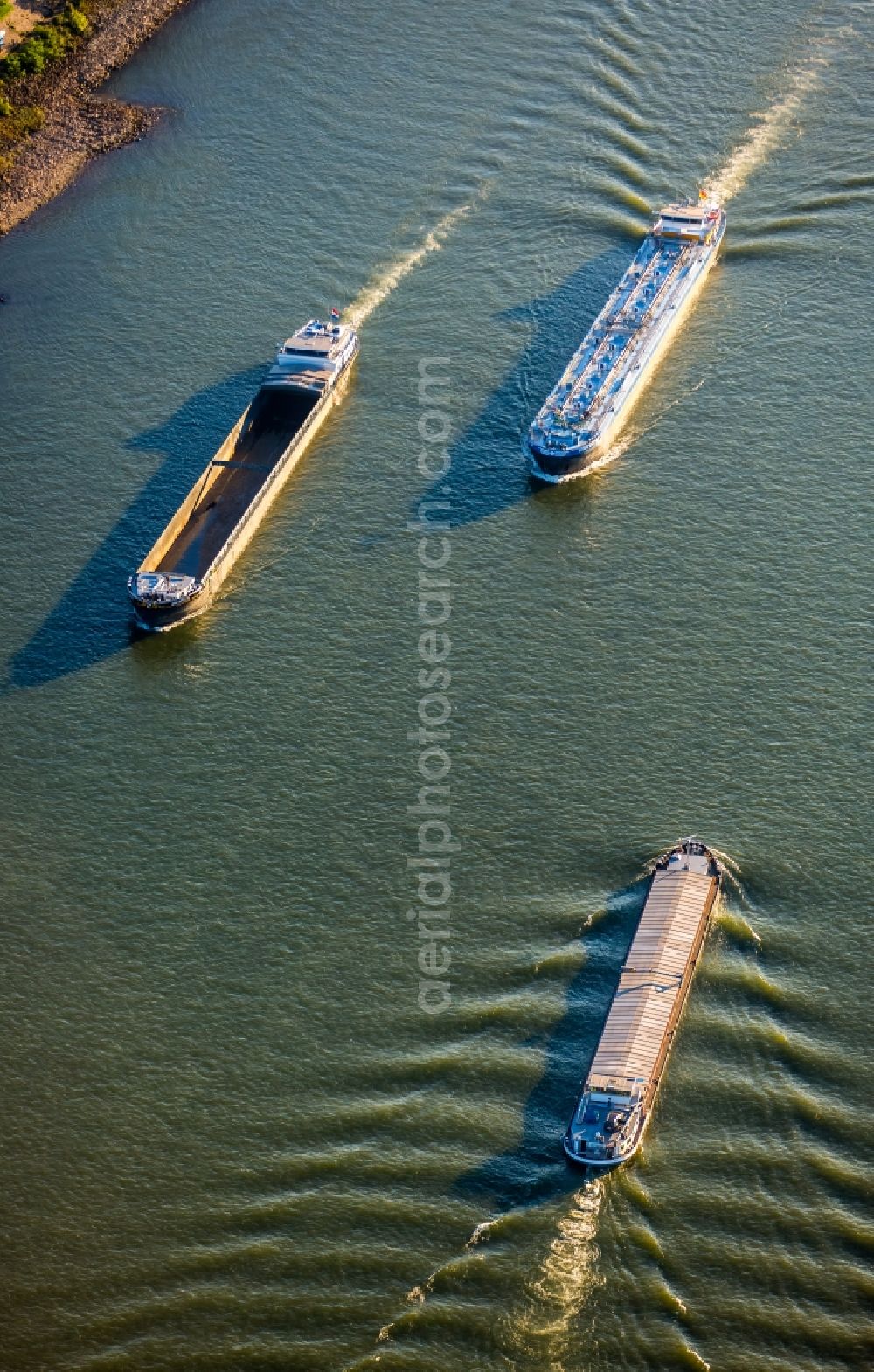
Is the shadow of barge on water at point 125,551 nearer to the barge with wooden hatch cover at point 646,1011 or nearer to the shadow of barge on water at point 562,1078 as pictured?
the shadow of barge on water at point 562,1078

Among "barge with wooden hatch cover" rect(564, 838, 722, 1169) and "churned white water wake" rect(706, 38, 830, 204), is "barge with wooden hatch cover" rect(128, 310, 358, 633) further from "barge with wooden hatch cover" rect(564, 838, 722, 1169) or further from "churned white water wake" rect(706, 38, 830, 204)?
"barge with wooden hatch cover" rect(564, 838, 722, 1169)

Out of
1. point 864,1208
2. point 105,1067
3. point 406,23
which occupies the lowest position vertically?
point 864,1208

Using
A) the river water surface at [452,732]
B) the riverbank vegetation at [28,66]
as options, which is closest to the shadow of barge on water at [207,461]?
the river water surface at [452,732]

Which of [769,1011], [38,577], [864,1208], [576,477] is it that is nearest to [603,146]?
[576,477]

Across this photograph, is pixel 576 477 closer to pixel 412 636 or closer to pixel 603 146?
pixel 412 636

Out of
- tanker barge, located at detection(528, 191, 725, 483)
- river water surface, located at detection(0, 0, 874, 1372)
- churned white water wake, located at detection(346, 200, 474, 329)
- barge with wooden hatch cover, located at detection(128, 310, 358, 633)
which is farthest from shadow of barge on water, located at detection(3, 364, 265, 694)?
tanker barge, located at detection(528, 191, 725, 483)

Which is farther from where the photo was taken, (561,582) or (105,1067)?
(561,582)
